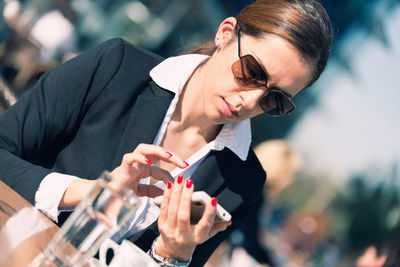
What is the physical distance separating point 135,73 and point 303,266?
3.26 meters

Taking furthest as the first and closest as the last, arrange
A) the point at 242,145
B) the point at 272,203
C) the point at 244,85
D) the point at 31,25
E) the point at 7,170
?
the point at 272,203
the point at 31,25
the point at 242,145
the point at 244,85
the point at 7,170

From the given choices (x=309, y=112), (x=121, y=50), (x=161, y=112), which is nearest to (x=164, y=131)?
(x=161, y=112)

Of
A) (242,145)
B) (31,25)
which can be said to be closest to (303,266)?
(242,145)

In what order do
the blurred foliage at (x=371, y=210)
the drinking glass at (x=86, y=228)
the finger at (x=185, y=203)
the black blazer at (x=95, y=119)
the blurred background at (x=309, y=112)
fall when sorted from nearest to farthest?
the drinking glass at (x=86, y=228)
the finger at (x=185, y=203)
the black blazer at (x=95, y=119)
the blurred background at (x=309, y=112)
the blurred foliage at (x=371, y=210)

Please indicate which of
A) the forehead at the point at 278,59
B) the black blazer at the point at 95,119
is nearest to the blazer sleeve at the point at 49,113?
the black blazer at the point at 95,119

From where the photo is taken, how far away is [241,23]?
4.52 ft

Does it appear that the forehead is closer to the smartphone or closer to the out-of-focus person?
the smartphone

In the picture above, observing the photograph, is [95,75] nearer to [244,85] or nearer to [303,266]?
[244,85]

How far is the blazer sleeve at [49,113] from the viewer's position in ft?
3.92

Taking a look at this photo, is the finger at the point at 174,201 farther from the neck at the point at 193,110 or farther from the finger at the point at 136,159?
the neck at the point at 193,110

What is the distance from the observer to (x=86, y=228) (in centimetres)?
76

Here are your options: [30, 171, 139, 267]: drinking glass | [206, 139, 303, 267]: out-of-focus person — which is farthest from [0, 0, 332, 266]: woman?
[206, 139, 303, 267]: out-of-focus person

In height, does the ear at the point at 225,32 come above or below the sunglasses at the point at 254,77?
above

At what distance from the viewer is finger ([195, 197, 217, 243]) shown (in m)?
0.96
